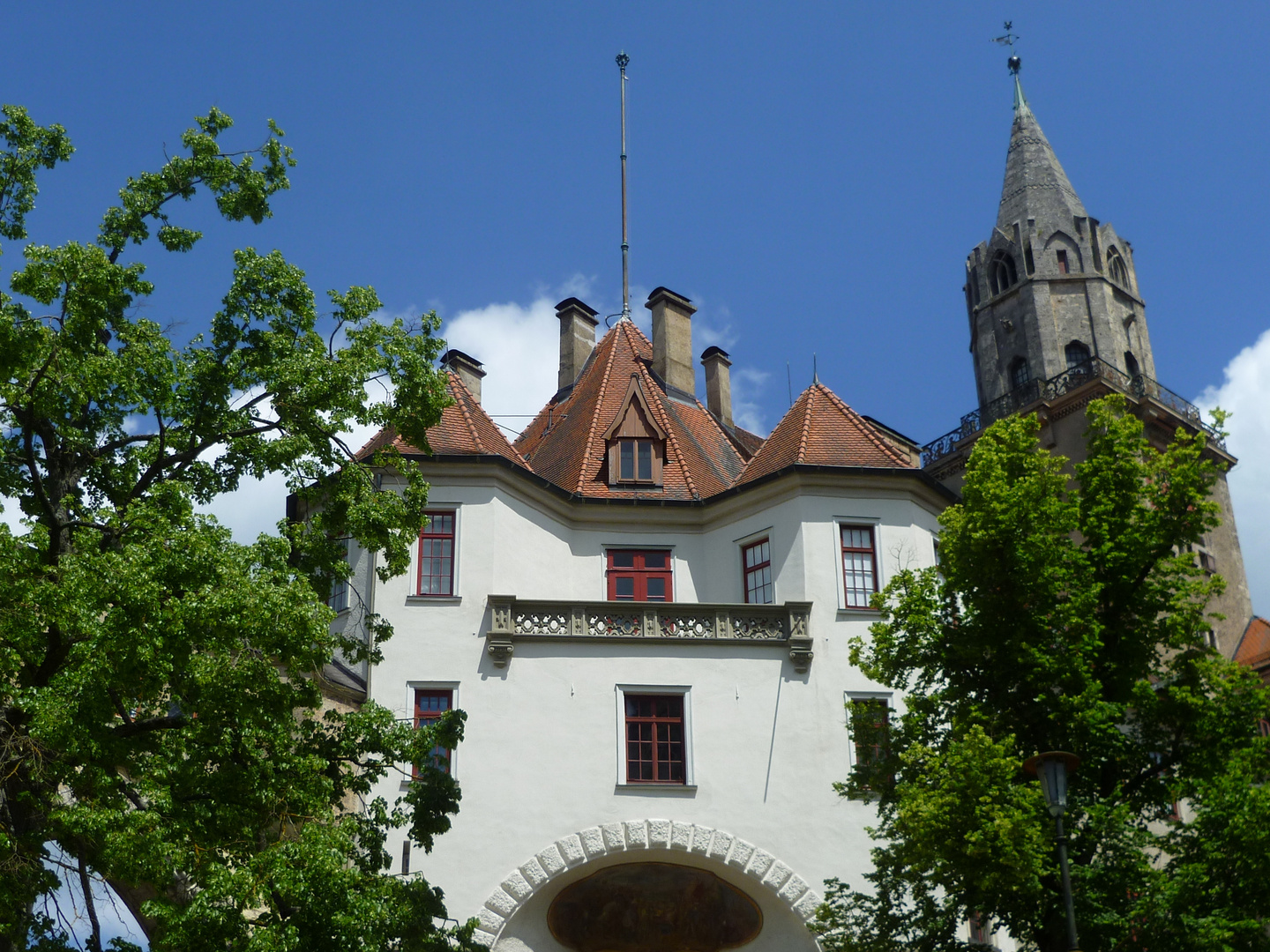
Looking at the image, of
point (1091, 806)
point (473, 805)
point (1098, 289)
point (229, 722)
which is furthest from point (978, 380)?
point (229, 722)

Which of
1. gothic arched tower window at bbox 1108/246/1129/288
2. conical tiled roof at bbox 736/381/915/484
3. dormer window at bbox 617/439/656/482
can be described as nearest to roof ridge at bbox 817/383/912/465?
conical tiled roof at bbox 736/381/915/484

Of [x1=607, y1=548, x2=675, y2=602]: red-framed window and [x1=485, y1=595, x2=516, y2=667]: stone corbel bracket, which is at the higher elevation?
[x1=607, y1=548, x2=675, y2=602]: red-framed window

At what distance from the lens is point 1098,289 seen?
1901 inches

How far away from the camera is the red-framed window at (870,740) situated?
18.9 m

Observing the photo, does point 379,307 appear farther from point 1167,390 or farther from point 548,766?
point 1167,390

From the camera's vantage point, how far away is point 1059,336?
4762cm

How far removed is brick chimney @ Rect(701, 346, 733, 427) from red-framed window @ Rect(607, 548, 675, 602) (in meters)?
7.38

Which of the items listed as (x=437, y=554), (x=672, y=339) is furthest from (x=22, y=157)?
(x=672, y=339)

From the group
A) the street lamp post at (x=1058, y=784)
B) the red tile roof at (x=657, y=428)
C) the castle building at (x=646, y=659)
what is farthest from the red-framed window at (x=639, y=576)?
the street lamp post at (x=1058, y=784)

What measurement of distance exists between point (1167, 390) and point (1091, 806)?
33029mm

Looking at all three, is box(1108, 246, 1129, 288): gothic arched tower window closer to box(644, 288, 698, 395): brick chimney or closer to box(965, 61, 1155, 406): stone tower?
box(965, 61, 1155, 406): stone tower

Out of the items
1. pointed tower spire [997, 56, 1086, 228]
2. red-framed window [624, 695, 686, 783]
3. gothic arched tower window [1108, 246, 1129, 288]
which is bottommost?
red-framed window [624, 695, 686, 783]

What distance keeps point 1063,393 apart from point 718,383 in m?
14.3

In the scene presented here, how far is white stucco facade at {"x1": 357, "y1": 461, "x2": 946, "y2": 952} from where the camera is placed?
79.5ft
